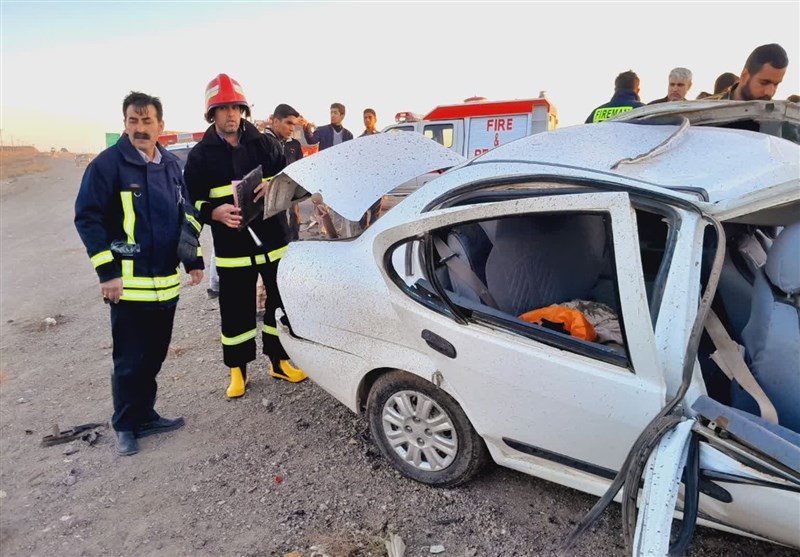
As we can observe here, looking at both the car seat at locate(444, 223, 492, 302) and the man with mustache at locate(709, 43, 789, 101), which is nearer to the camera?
the car seat at locate(444, 223, 492, 302)

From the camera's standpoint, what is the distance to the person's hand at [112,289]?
9.53ft

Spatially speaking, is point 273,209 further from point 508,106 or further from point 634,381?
point 508,106

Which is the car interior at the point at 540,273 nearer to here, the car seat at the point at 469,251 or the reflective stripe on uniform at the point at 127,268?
the car seat at the point at 469,251

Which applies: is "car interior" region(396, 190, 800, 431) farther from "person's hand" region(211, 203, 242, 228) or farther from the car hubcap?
"person's hand" region(211, 203, 242, 228)

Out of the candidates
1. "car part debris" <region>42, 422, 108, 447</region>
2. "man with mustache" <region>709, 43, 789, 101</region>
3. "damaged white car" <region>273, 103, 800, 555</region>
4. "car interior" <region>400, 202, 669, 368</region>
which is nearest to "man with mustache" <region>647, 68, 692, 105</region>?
"man with mustache" <region>709, 43, 789, 101</region>

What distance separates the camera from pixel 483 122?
9.66 m

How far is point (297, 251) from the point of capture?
120 inches

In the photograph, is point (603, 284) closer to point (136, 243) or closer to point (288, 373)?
point (288, 373)

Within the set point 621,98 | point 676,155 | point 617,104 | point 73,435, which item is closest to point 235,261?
point 73,435

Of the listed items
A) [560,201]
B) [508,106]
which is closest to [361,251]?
[560,201]

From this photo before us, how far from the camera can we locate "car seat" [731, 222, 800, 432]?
71.1 inches

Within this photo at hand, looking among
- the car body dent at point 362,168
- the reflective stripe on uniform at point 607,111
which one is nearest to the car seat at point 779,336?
the car body dent at point 362,168

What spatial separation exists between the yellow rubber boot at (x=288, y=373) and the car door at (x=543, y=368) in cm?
171

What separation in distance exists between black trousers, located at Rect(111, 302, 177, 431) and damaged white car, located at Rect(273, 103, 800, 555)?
83cm
